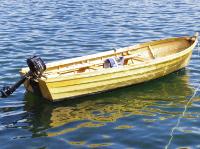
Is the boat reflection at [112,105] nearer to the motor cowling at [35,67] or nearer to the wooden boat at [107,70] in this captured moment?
the wooden boat at [107,70]

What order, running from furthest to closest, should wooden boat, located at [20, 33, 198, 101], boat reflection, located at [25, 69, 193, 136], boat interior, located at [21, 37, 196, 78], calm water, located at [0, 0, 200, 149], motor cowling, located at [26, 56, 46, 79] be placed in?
1. boat interior, located at [21, 37, 196, 78]
2. wooden boat, located at [20, 33, 198, 101]
3. motor cowling, located at [26, 56, 46, 79]
4. boat reflection, located at [25, 69, 193, 136]
5. calm water, located at [0, 0, 200, 149]

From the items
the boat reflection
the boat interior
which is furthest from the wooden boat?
the boat reflection

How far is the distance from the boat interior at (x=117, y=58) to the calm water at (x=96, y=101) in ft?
3.89

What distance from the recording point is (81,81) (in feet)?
48.9

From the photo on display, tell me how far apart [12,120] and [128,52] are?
22.4 ft

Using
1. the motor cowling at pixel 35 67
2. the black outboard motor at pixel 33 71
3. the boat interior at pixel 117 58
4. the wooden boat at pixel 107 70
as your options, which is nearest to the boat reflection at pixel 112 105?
the wooden boat at pixel 107 70

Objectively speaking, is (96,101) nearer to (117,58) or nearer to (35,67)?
(35,67)

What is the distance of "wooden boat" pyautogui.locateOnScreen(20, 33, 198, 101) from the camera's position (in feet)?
47.6

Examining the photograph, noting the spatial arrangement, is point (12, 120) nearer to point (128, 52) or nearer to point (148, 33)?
point (128, 52)

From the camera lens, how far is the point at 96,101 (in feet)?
49.4

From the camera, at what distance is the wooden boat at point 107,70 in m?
14.5

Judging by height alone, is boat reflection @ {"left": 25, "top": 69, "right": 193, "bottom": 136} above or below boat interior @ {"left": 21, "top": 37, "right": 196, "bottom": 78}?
below

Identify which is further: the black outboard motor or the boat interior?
the boat interior

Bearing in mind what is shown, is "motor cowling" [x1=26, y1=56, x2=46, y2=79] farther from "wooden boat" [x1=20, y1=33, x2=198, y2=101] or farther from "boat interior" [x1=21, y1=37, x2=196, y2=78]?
"boat interior" [x1=21, y1=37, x2=196, y2=78]
